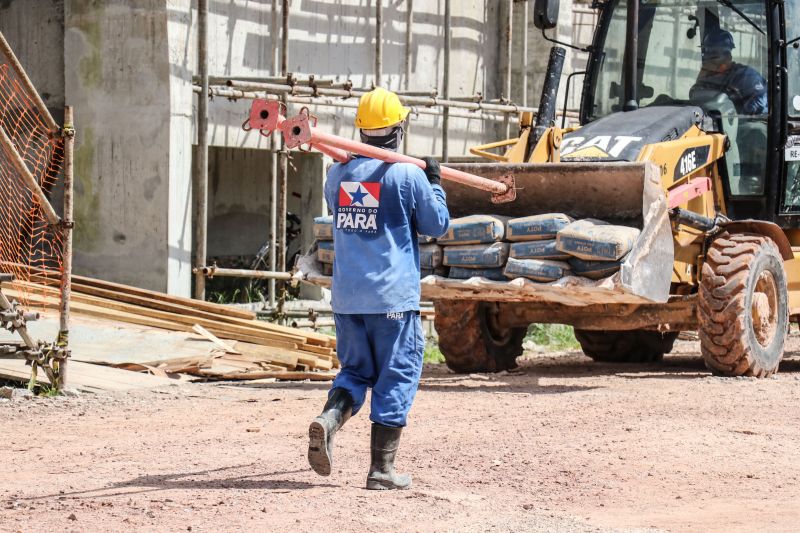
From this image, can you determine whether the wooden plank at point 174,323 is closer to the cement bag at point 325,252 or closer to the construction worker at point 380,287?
the cement bag at point 325,252

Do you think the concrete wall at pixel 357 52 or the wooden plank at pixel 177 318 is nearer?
the wooden plank at pixel 177 318

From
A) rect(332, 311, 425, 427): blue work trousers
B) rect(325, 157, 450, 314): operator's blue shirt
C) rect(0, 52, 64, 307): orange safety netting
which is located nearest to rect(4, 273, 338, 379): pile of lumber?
rect(0, 52, 64, 307): orange safety netting

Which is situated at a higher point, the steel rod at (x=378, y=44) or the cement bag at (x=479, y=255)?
the steel rod at (x=378, y=44)

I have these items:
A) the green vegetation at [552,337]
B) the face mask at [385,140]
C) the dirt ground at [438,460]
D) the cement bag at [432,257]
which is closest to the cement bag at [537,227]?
the cement bag at [432,257]

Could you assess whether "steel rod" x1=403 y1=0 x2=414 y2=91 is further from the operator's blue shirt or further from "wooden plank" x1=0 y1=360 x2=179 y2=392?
the operator's blue shirt

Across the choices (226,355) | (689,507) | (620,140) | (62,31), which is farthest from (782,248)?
(62,31)

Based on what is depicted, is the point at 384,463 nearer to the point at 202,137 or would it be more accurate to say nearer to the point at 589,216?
the point at 589,216

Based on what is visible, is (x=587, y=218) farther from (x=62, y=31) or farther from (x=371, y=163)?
(x=62, y=31)

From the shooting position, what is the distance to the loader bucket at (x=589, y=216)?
9.39 metres

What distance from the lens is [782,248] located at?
1114 centimetres

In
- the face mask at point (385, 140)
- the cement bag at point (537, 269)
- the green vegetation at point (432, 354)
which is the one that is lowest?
the green vegetation at point (432, 354)

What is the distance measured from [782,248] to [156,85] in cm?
563

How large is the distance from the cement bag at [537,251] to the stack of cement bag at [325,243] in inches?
55.7

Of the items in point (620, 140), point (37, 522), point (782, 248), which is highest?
point (620, 140)
